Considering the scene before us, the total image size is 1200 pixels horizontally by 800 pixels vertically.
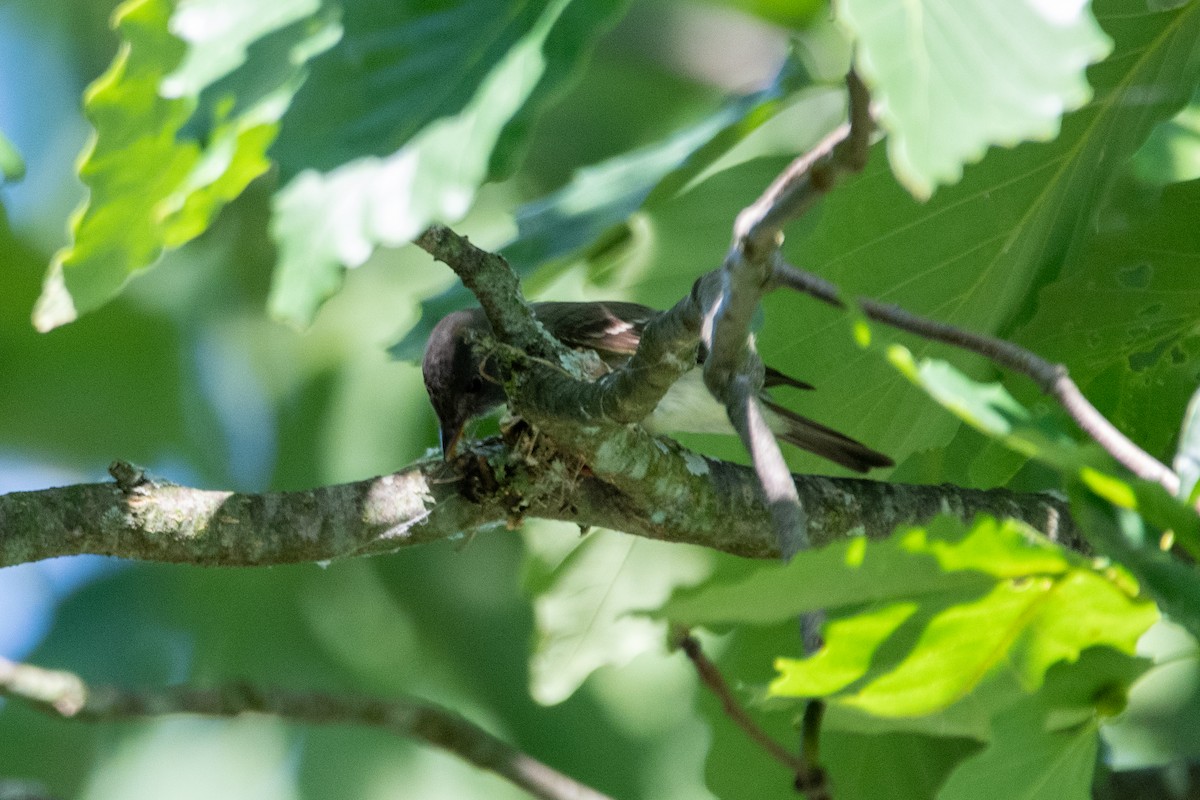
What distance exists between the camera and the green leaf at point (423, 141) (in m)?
1.30

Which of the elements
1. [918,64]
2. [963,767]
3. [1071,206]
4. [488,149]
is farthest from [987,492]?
[918,64]

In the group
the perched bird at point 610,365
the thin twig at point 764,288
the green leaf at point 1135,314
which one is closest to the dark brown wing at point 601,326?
the perched bird at point 610,365

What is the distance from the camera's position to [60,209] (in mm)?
5559

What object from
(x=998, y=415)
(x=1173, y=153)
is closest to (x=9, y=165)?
(x=998, y=415)

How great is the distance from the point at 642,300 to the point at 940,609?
4.76ft

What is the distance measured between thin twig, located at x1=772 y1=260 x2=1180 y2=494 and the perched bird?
98cm

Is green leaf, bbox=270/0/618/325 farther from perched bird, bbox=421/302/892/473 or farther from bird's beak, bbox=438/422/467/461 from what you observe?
bird's beak, bbox=438/422/467/461

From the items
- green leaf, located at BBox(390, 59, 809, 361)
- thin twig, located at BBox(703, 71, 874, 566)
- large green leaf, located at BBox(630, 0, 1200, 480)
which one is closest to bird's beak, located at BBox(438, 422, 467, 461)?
green leaf, located at BBox(390, 59, 809, 361)

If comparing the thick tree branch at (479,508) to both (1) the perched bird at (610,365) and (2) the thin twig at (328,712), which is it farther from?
(2) the thin twig at (328,712)

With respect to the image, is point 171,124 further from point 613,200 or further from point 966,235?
point 613,200

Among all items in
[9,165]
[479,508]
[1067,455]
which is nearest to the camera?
[1067,455]

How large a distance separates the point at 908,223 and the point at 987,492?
0.57 metres

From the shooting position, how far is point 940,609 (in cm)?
129

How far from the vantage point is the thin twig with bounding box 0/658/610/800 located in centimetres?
283
